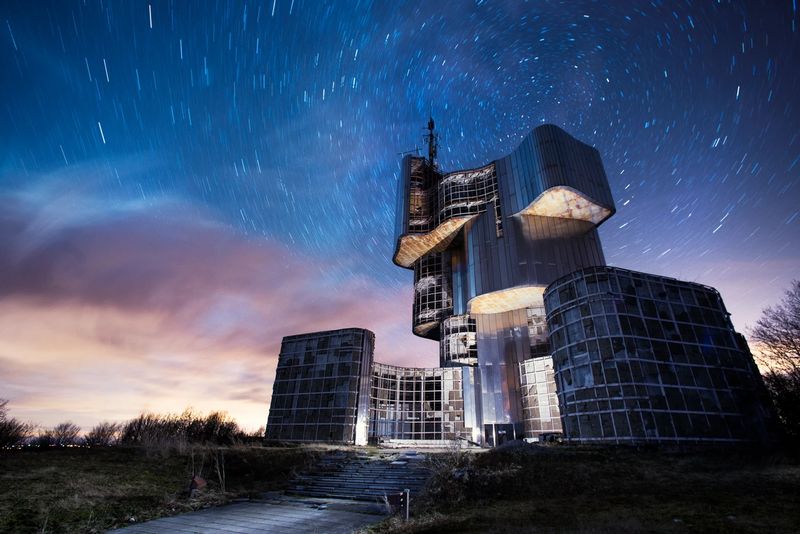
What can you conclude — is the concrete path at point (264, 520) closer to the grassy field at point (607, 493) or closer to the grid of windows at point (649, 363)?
the grassy field at point (607, 493)

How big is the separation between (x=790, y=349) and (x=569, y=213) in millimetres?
23629

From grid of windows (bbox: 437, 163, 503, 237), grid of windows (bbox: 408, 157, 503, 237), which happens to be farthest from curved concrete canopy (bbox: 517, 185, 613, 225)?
grid of windows (bbox: 437, 163, 503, 237)

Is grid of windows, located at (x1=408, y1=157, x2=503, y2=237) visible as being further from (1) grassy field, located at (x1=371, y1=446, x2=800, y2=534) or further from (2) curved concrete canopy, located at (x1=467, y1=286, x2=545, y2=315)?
(1) grassy field, located at (x1=371, y1=446, x2=800, y2=534)

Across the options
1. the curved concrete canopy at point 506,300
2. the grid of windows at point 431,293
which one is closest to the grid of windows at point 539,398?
the curved concrete canopy at point 506,300

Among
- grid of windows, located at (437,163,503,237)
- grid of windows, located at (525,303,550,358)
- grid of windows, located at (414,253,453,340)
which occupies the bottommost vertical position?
grid of windows, located at (525,303,550,358)

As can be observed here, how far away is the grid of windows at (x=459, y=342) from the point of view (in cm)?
4867

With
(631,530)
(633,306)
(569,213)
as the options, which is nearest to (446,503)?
(631,530)

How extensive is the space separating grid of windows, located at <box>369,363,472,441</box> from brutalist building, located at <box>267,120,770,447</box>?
0.51ft

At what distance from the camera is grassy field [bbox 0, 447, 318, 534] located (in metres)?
10.8

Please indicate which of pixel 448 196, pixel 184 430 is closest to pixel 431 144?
pixel 448 196

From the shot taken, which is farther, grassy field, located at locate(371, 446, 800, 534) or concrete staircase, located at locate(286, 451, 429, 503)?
concrete staircase, located at locate(286, 451, 429, 503)

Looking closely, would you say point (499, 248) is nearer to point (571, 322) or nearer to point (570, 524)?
point (571, 322)

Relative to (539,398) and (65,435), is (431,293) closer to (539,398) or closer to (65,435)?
(539,398)

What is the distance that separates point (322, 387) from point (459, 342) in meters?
20.1
